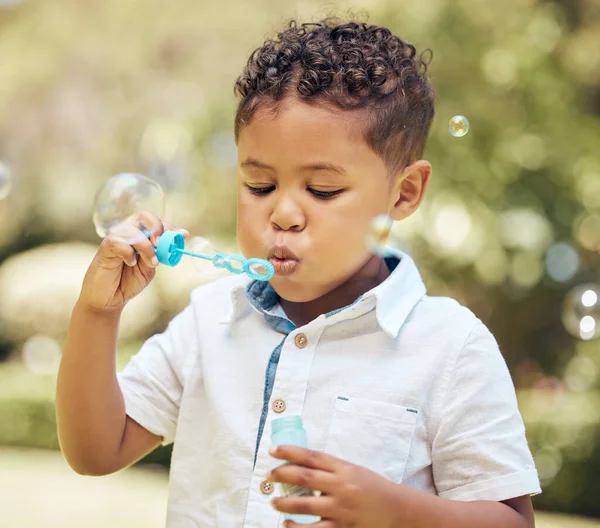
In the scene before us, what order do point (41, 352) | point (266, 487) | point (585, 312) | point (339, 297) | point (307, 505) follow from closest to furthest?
1. point (307, 505)
2. point (266, 487)
3. point (339, 297)
4. point (585, 312)
5. point (41, 352)

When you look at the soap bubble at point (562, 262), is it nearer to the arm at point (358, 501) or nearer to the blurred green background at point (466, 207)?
the blurred green background at point (466, 207)

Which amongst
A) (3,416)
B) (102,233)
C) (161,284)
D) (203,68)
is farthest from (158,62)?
(102,233)

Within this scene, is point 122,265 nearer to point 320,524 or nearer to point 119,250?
point 119,250

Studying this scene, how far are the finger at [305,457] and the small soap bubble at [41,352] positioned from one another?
5183 millimetres

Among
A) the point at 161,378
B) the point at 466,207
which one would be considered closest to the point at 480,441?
the point at 161,378

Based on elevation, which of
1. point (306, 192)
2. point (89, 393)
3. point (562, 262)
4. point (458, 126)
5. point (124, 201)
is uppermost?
point (562, 262)

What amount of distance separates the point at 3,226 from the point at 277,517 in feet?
19.8

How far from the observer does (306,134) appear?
1321 millimetres

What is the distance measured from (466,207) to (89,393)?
3.51 metres

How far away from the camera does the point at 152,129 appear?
6629 millimetres

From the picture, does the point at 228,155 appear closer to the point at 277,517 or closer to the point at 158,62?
the point at 158,62

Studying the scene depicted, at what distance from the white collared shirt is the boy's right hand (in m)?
0.16

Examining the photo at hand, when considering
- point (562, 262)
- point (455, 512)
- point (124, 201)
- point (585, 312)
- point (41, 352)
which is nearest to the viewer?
point (455, 512)

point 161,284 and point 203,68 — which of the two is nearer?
point 161,284
